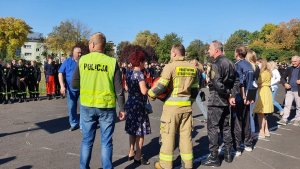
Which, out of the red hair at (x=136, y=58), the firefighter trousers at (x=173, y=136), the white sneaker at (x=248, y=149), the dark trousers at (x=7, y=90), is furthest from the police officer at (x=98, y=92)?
the dark trousers at (x=7, y=90)

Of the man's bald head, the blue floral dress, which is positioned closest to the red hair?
the blue floral dress

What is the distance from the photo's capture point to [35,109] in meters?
12.8

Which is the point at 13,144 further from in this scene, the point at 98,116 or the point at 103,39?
the point at 103,39

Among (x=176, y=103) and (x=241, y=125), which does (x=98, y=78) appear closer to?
(x=176, y=103)

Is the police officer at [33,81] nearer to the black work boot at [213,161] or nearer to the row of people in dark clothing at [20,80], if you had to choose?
the row of people in dark clothing at [20,80]

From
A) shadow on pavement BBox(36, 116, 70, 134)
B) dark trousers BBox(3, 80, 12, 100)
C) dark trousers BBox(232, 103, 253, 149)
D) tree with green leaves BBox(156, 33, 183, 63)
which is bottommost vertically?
shadow on pavement BBox(36, 116, 70, 134)

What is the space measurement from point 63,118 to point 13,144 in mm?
3469

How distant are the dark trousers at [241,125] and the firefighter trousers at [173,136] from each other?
1692mm

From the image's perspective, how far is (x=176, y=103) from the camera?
17.8 feet

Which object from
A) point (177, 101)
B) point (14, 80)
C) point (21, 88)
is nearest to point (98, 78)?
point (177, 101)

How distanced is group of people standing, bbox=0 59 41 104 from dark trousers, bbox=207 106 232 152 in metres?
11.0

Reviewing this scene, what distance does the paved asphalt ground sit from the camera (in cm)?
604

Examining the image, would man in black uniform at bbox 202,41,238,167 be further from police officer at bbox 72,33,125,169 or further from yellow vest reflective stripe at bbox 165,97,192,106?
police officer at bbox 72,33,125,169

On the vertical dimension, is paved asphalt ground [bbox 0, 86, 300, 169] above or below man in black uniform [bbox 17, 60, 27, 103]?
below
